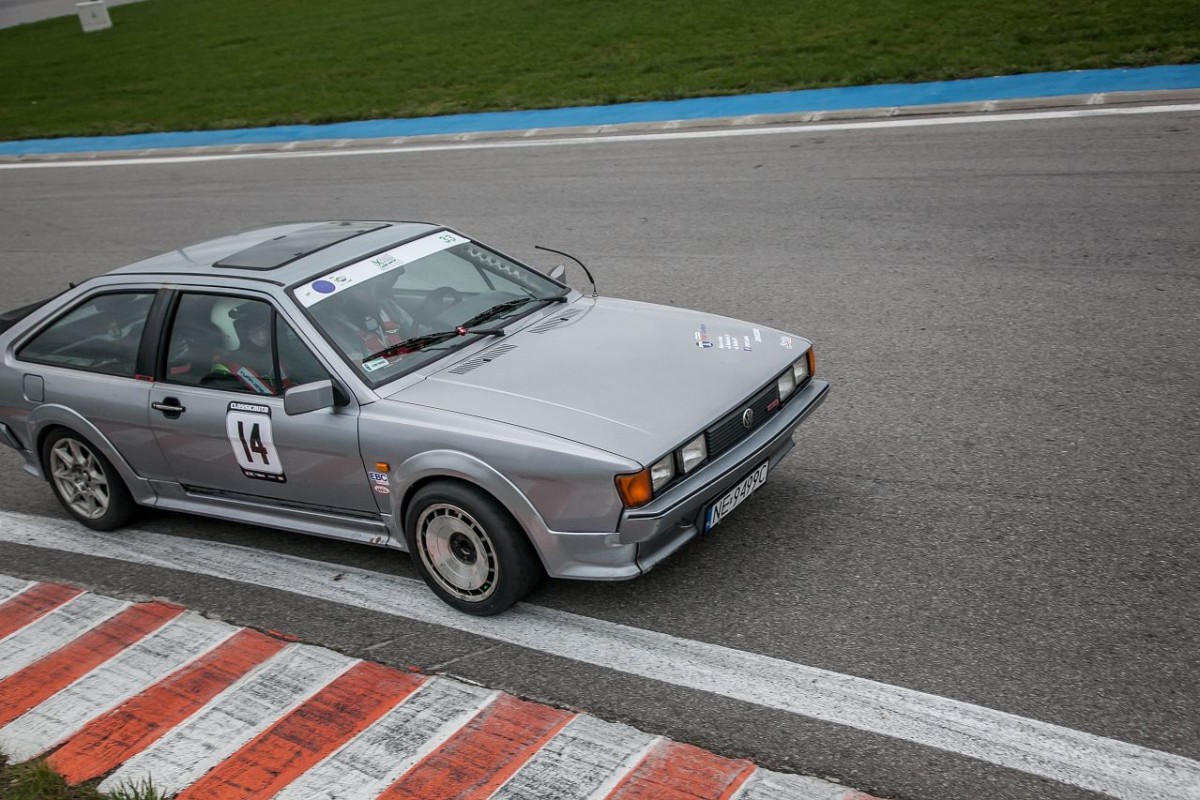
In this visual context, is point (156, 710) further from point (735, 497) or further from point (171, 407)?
point (735, 497)

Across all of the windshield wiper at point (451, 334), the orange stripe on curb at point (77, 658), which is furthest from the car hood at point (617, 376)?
the orange stripe on curb at point (77, 658)

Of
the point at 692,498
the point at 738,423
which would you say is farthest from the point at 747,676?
the point at 738,423

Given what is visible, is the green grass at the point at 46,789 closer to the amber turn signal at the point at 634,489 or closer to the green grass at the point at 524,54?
the amber turn signal at the point at 634,489

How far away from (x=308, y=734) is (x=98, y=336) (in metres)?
2.79

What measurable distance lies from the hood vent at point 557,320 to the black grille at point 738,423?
1114 mm

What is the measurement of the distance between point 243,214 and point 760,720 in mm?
11184

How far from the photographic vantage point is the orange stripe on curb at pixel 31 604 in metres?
5.25

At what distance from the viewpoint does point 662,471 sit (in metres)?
4.48

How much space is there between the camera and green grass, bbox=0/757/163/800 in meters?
3.91

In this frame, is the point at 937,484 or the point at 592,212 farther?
the point at 592,212

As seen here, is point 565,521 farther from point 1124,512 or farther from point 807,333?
point 807,333

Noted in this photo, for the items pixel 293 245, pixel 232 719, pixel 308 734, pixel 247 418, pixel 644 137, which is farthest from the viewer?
pixel 644 137

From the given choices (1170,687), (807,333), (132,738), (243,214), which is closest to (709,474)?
(1170,687)

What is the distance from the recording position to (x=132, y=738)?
4312 millimetres
